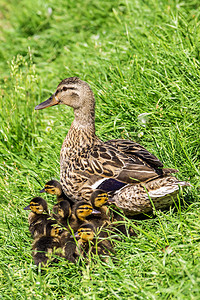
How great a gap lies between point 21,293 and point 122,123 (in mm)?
2184

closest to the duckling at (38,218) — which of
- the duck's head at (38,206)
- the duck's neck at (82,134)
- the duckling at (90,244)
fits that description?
the duck's head at (38,206)

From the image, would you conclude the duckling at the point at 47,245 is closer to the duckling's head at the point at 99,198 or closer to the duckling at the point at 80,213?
the duckling at the point at 80,213

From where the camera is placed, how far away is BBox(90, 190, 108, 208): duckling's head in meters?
3.58

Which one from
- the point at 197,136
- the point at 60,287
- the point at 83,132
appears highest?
the point at 83,132

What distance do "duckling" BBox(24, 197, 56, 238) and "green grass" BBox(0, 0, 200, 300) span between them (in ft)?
0.55

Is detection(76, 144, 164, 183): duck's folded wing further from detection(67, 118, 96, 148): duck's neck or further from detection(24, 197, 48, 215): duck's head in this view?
detection(24, 197, 48, 215): duck's head

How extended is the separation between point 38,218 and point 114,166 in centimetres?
82

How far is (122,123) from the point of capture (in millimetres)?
4656

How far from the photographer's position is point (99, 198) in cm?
357

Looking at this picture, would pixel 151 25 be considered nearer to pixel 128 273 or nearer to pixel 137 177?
pixel 137 177

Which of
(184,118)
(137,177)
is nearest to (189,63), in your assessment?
(184,118)

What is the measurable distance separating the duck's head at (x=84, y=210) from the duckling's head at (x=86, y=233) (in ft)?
0.66

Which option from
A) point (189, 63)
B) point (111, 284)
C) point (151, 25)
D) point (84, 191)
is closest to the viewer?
point (111, 284)

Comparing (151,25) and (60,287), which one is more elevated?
(151,25)
